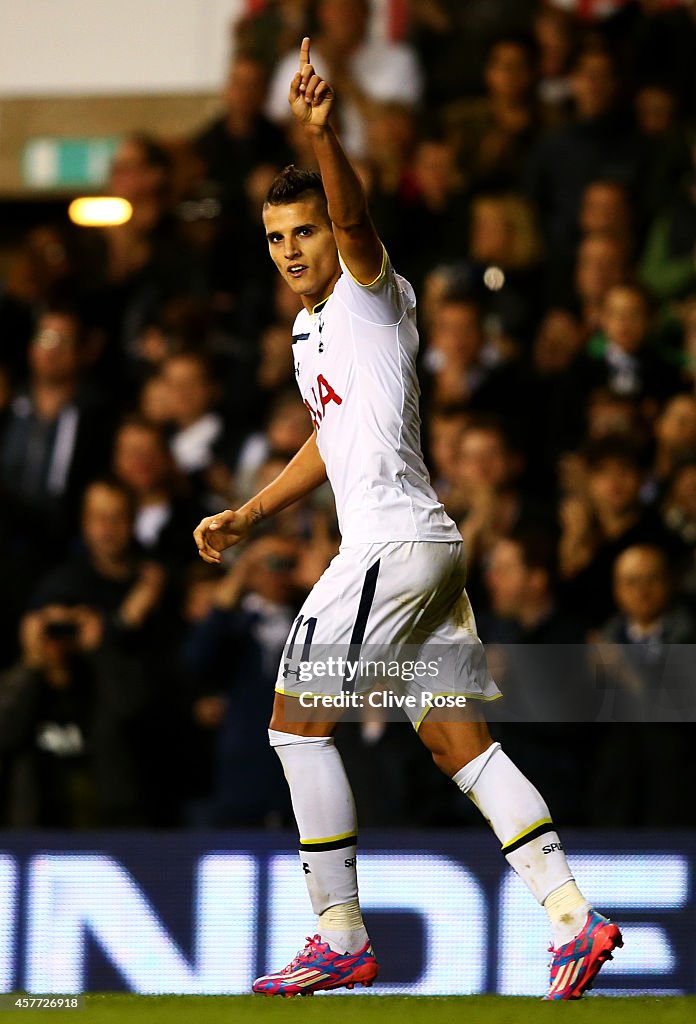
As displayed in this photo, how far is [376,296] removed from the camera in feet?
13.8

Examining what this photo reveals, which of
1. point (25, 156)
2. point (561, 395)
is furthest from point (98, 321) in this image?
point (561, 395)

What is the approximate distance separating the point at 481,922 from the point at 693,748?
1.27 meters

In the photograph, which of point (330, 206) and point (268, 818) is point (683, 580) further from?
point (330, 206)

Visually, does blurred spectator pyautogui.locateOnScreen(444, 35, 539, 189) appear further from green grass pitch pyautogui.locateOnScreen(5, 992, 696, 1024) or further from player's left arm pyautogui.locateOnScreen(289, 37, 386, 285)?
green grass pitch pyautogui.locateOnScreen(5, 992, 696, 1024)

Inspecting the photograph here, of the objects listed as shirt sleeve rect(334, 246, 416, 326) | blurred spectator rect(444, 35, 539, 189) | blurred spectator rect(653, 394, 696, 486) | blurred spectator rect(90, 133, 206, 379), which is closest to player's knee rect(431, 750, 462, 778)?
shirt sleeve rect(334, 246, 416, 326)

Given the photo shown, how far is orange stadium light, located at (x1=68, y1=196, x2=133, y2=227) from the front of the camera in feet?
30.2

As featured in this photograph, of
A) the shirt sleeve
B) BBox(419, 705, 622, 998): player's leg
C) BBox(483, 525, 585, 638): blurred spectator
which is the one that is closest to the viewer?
BBox(419, 705, 622, 998): player's leg

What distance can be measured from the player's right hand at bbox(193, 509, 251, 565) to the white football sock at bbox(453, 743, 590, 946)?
907mm

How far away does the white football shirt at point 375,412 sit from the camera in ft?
13.9

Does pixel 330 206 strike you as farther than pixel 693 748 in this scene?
No

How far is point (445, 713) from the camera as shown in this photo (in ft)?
14.3

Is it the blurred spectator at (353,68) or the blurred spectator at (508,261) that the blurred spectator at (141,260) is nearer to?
the blurred spectator at (353,68)

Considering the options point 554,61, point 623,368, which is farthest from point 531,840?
point 554,61

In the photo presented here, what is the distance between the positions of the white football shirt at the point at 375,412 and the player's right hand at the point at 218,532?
0.31m
